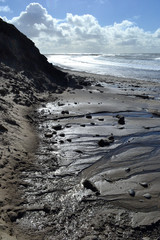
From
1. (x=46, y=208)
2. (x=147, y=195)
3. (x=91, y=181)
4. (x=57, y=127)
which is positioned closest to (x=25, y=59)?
(x=57, y=127)

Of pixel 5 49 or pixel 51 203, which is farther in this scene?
pixel 5 49

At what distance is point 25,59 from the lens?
21219mm

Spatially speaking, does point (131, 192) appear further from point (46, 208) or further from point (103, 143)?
point (103, 143)

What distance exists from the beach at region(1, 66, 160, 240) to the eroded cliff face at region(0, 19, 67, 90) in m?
7.66

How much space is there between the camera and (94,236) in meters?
4.36

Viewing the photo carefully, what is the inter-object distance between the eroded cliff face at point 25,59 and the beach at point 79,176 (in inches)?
302

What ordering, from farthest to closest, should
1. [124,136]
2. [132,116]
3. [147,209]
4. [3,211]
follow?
[132,116], [124,136], [147,209], [3,211]

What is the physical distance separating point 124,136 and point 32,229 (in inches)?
224

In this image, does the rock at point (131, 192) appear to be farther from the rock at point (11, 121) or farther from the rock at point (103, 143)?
the rock at point (11, 121)

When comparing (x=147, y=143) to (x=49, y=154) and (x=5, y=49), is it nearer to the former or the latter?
(x=49, y=154)

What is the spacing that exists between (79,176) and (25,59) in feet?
55.4

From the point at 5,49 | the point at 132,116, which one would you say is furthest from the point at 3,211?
the point at 5,49

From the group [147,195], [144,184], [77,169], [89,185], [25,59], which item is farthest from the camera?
[25,59]

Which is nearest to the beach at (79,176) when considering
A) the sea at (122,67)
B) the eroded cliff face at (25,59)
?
the eroded cliff face at (25,59)
